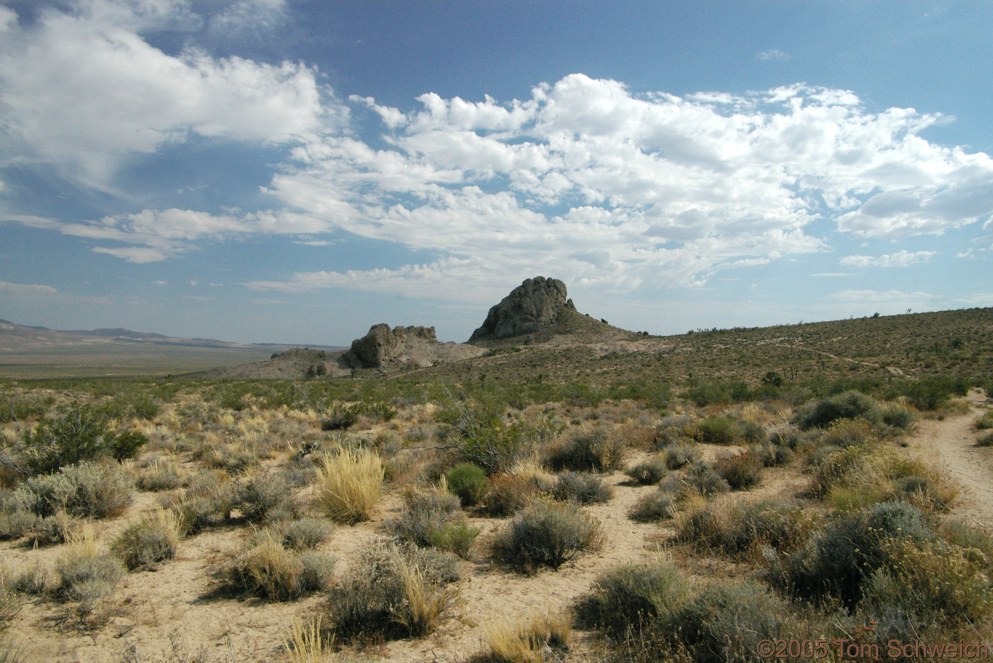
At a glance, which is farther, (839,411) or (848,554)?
(839,411)

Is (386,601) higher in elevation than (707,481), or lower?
higher

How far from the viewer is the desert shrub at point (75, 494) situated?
732cm

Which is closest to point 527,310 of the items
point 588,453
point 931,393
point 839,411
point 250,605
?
point 931,393

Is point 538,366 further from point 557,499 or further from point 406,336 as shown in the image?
point 557,499

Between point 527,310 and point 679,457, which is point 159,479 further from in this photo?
point 527,310

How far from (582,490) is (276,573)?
15.9 feet

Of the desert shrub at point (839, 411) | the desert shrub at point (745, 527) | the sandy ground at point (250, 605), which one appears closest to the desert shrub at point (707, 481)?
the sandy ground at point (250, 605)

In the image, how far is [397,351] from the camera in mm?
70875

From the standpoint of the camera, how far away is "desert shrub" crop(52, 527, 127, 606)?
477 cm

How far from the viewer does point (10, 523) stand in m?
6.62

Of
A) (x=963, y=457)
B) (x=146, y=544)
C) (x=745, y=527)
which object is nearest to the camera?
(x=745, y=527)

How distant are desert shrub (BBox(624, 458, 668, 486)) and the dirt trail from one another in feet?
13.4

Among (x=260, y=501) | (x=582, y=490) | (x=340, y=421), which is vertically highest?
(x=260, y=501)

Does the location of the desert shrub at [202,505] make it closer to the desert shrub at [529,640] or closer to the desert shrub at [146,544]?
the desert shrub at [146,544]
